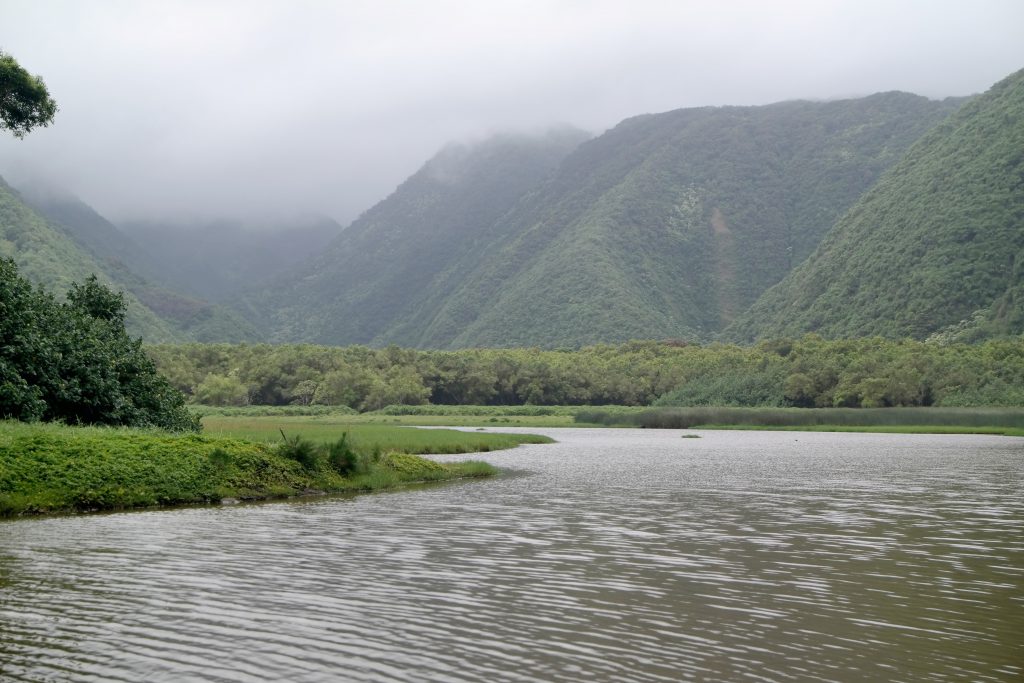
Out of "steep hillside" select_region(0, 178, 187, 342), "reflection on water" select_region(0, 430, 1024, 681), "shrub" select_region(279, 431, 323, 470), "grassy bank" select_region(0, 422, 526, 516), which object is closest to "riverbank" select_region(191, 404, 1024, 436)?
"steep hillside" select_region(0, 178, 187, 342)

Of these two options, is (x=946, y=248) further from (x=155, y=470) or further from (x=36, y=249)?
(x=155, y=470)

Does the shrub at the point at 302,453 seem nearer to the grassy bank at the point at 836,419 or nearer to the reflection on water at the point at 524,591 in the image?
the reflection on water at the point at 524,591

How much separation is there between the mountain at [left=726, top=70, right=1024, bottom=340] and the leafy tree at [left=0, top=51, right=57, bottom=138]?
136150 millimetres

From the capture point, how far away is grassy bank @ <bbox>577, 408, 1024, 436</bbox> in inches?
3748

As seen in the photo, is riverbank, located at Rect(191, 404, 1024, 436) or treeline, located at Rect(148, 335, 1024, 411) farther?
treeline, located at Rect(148, 335, 1024, 411)

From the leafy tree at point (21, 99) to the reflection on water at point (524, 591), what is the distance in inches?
1090

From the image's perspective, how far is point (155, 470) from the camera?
3170 cm

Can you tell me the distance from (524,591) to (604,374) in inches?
6185

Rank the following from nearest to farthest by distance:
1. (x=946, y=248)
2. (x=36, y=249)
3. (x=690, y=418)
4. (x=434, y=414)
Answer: (x=690, y=418), (x=434, y=414), (x=36, y=249), (x=946, y=248)

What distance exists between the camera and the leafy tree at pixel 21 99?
151ft

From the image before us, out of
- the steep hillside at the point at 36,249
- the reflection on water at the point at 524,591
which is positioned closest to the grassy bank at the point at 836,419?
the reflection on water at the point at 524,591

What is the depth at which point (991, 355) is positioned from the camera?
123 m

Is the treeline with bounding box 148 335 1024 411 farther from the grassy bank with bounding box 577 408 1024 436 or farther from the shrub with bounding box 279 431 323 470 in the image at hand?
the shrub with bounding box 279 431 323 470

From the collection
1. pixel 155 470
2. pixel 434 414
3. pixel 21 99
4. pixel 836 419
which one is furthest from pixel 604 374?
pixel 155 470
